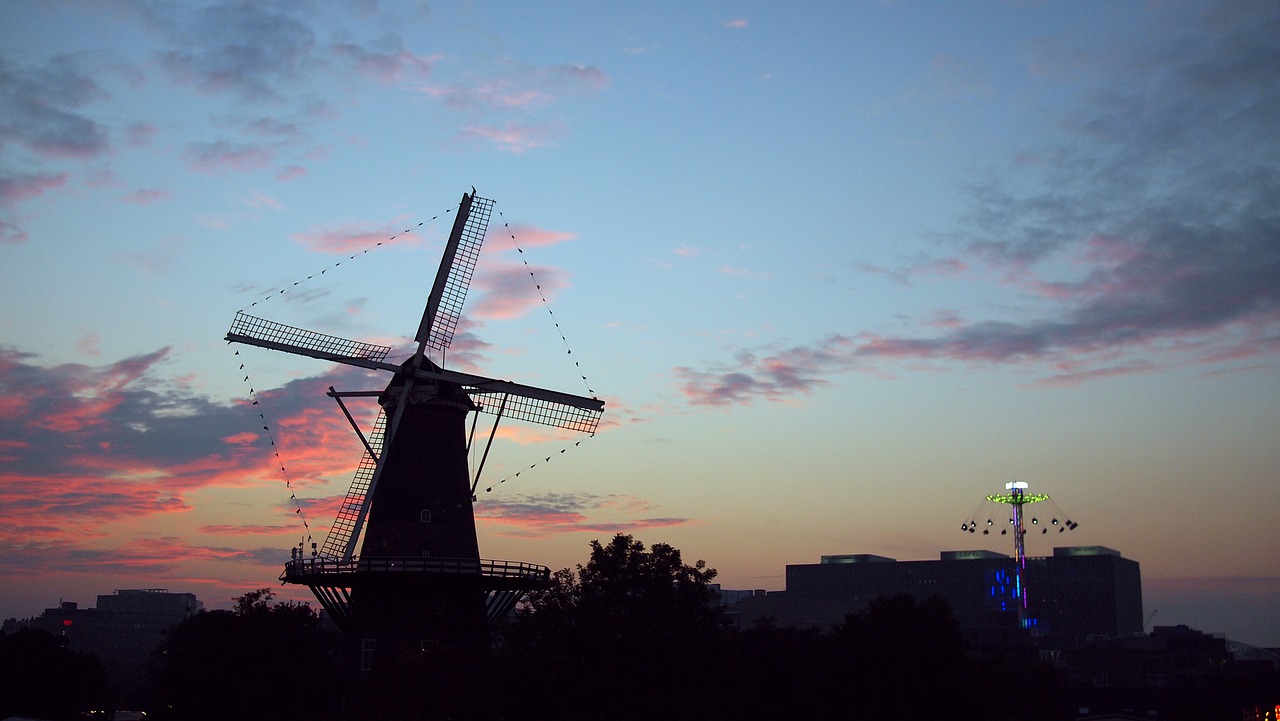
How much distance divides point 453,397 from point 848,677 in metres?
23.1

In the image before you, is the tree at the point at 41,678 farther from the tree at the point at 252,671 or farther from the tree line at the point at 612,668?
the tree at the point at 252,671

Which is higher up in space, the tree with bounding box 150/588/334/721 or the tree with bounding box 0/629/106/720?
the tree with bounding box 150/588/334/721

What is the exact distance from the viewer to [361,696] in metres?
52.1

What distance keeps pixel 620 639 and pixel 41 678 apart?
67.0 m

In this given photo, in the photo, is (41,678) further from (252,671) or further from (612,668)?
(612,668)

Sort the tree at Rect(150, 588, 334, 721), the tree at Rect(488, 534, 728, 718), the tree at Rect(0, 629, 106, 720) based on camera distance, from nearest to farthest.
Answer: the tree at Rect(488, 534, 728, 718) → the tree at Rect(150, 588, 334, 721) → the tree at Rect(0, 629, 106, 720)

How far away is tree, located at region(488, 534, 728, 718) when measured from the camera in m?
43.3

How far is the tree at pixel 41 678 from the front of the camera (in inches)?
3519

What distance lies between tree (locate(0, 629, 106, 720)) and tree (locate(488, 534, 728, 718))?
197 feet

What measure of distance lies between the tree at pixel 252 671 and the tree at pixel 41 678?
37861mm

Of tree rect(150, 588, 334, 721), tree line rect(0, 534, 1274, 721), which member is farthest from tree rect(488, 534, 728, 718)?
tree rect(150, 588, 334, 721)

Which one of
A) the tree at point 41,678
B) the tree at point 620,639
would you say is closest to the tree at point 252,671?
the tree at point 620,639

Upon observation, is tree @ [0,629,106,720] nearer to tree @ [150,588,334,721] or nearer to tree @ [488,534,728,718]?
tree @ [150,588,334,721]

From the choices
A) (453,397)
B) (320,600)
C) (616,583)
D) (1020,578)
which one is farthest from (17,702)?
(1020,578)
